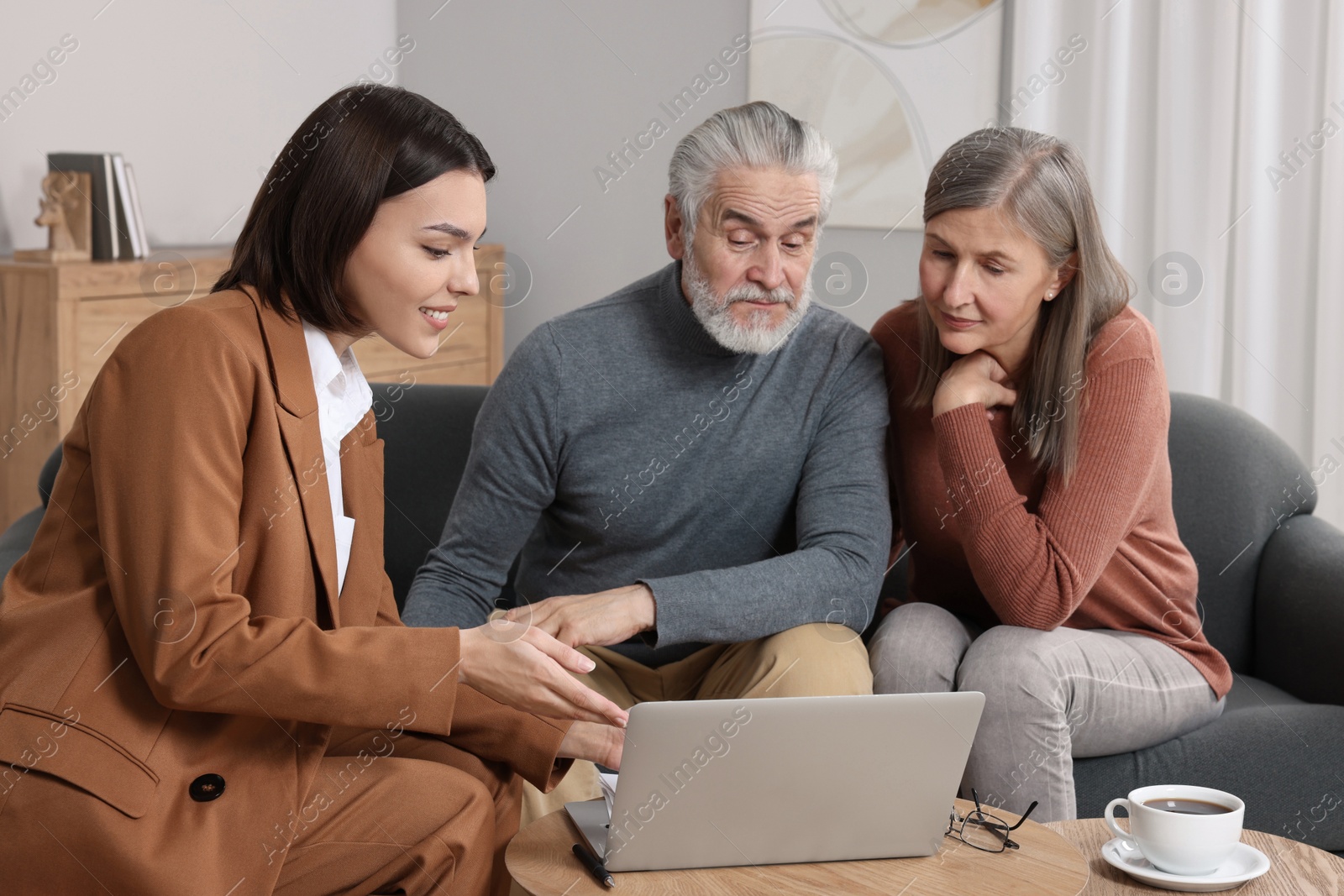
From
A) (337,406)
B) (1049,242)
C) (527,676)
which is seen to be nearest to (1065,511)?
(1049,242)

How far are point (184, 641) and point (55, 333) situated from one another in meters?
2.13

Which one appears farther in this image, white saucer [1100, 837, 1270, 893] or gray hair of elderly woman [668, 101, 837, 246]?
gray hair of elderly woman [668, 101, 837, 246]

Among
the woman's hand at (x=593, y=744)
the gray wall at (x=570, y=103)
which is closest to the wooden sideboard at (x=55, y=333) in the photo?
the gray wall at (x=570, y=103)

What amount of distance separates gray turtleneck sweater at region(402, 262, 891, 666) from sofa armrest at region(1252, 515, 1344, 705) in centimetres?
81

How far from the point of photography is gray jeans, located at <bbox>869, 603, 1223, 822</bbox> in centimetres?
167

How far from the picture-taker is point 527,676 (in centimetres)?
125

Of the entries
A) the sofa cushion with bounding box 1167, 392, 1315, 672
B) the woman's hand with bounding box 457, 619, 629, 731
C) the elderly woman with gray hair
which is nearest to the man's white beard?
the elderly woman with gray hair

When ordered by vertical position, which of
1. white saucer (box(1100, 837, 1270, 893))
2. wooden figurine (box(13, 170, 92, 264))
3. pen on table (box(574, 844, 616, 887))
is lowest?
white saucer (box(1100, 837, 1270, 893))

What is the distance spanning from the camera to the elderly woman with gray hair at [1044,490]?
5.64ft

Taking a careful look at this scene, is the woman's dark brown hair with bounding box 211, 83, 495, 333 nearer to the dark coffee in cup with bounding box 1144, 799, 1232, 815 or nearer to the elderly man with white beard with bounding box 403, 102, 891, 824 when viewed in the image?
the elderly man with white beard with bounding box 403, 102, 891, 824

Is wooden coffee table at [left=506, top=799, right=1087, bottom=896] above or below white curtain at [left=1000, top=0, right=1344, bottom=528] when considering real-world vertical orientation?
below

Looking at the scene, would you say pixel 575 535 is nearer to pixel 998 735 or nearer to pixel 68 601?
pixel 998 735

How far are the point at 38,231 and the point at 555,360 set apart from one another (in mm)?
2171

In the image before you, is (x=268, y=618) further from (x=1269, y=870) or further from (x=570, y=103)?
(x=570, y=103)
